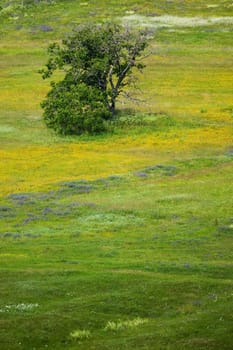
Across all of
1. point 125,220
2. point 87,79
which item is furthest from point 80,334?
point 87,79

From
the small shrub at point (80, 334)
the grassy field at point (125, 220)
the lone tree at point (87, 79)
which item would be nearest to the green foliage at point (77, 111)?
the lone tree at point (87, 79)

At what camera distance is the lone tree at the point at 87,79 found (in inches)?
3637

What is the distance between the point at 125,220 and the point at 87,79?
44.2 meters

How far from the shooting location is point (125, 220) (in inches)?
2255

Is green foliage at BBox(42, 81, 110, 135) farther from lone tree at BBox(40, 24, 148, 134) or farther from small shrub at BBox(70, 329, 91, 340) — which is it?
small shrub at BBox(70, 329, 91, 340)

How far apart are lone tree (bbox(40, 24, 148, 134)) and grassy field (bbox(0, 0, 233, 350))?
2.31 metres

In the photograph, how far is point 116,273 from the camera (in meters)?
41.7

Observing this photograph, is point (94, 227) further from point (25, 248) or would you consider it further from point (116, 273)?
point (116, 273)

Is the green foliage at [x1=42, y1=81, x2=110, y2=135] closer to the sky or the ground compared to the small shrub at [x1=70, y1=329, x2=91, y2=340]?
closer to the ground

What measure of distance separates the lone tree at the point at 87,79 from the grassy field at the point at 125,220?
7.59 feet

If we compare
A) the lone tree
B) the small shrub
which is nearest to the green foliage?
the lone tree

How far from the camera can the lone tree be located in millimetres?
92375

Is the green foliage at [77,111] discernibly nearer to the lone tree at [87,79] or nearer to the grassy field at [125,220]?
the lone tree at [87,79]

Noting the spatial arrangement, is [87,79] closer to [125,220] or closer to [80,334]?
[125,220]
